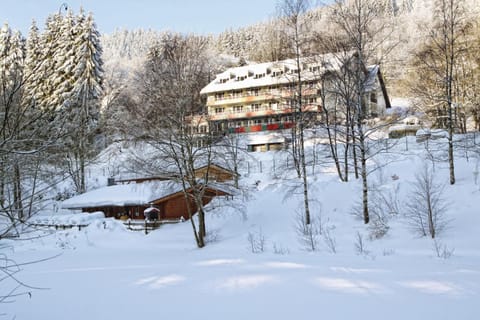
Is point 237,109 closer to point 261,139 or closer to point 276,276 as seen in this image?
point 261,139

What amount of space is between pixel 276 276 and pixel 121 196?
732 inches

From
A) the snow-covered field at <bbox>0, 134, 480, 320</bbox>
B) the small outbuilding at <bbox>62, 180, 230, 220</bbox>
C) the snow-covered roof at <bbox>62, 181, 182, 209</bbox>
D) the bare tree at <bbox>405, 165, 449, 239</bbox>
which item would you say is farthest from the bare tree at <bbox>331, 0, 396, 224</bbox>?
the snow-covered roof at <bbox>62, 181, 182, 209</bbox>

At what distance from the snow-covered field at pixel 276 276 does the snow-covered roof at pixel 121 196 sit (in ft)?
13.5

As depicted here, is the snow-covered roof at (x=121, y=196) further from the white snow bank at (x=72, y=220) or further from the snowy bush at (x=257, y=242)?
the snowy bush at (x=257, y=242)

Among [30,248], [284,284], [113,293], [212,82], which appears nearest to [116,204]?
[30,248]

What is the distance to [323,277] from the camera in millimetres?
8141

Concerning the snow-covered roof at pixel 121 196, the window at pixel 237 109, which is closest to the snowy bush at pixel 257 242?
the snow-covered roof at pixel 121 196

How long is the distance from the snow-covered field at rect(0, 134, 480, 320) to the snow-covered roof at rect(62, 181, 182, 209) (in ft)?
13.5

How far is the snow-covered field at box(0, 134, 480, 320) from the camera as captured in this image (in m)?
6.54

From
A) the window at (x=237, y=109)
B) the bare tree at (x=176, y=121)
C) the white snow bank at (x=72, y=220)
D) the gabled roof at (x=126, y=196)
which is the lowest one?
the white snow bank at (x=72, y=220)

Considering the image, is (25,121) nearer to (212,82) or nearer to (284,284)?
(284,284)

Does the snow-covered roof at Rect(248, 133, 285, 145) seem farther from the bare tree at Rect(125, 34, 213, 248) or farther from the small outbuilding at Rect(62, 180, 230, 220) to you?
the bare tree at Rect(125, 34, 213, 248)

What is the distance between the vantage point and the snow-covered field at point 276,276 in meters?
6.54

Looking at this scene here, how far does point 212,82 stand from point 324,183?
3731cm
